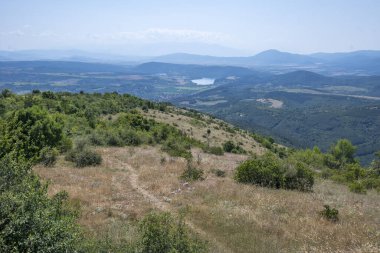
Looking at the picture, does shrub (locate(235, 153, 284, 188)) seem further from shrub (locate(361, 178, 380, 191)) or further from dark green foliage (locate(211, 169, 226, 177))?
shrub (locate(361, 178, 380, 191))

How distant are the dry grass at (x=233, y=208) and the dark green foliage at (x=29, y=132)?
2.29 metres

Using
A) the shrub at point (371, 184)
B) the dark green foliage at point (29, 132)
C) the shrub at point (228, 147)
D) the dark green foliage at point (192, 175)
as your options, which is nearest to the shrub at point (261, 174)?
the dark green foliage at point (192, 175)

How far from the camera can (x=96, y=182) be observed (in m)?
18.4

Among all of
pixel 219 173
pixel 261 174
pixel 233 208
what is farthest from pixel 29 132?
pixel 233 208

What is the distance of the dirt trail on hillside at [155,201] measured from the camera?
10667 millimetres

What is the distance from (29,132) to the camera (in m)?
23.5

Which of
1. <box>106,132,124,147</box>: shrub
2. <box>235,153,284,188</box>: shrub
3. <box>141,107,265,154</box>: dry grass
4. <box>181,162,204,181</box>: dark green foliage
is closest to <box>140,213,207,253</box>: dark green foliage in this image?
<box>181,162,204,181</box>: dark green foliage

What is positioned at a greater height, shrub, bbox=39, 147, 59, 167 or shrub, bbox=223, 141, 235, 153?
shrub, bbox=39, 147, 59, 167

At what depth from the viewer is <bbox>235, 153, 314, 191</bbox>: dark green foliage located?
1977cm

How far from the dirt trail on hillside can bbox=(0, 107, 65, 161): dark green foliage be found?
15.3ft

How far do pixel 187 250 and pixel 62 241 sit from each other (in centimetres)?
261

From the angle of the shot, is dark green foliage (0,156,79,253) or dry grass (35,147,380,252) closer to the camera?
dark green foliage (0,156,79,253)

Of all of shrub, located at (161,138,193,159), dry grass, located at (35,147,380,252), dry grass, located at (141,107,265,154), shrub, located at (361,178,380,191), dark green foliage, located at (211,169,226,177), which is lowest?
dry grass, located at (141,107,265,154)

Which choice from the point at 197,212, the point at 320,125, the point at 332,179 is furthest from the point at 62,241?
the point at 320,125
